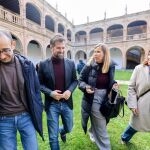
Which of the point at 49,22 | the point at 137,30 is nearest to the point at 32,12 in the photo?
the point at 49,22

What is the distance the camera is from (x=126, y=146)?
349 centimetres

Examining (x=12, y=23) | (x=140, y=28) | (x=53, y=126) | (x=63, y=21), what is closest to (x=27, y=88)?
(x=53, y=126)

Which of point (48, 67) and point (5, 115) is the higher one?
point (48, 67)

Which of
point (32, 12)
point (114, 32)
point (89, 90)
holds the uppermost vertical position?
point (32, 12)

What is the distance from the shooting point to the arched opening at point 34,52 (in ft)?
65.4

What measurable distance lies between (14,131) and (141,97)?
2.08 meters

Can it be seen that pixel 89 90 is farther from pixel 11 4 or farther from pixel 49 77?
pixel 11 4

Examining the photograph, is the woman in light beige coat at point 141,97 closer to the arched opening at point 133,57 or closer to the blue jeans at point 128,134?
the blue jeans at point 128,134

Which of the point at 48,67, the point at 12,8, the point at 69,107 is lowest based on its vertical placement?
the point at 69,107

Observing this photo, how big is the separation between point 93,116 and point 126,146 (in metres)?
1.09

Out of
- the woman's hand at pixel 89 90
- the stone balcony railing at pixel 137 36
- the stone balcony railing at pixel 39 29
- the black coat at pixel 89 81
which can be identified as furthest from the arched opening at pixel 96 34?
the woman's hand at pixel 89 90

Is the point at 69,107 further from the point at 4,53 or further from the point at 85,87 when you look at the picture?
the point at 4,53

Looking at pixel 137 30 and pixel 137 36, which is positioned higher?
pixel 137 30

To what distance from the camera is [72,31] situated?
30859 millimetres
